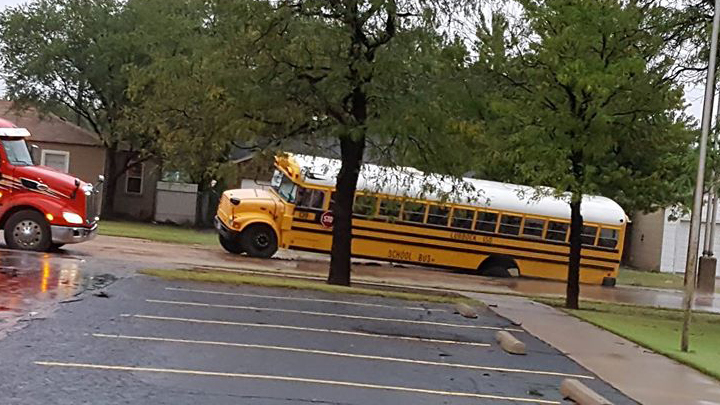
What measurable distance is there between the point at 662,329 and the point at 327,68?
8298 mm

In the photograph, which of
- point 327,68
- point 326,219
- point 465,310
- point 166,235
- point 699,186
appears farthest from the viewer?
point 166,235

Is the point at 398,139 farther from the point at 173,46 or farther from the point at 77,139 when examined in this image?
the point at 77,139

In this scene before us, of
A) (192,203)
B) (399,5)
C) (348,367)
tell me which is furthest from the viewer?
(192,203)

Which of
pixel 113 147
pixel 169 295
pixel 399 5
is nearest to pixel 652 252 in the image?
pixel 113 147

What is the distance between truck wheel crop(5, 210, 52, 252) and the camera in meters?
19.5

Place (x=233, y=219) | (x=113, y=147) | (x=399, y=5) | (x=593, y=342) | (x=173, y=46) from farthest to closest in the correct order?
1. (x=113, y=147)
2. (x=173, y=46)
3. (x=233, y=219)
4. (x=399, y=5)
5. (x=593, y=342)

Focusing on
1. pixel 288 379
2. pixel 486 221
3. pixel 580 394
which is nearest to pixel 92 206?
pixel 486 221

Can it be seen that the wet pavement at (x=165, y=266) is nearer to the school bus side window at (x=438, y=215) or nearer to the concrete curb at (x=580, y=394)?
the school bus side window at (x=438, y=215)

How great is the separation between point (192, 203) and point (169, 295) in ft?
91.0

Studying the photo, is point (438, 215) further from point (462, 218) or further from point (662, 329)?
point (662, 329)

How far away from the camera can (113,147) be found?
3906cm

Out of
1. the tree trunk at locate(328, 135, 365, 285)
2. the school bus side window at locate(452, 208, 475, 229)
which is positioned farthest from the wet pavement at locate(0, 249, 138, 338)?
the school bus side window at locate(452, 208, 475, 229)

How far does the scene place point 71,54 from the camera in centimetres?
3728

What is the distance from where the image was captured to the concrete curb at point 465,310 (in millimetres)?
16031
